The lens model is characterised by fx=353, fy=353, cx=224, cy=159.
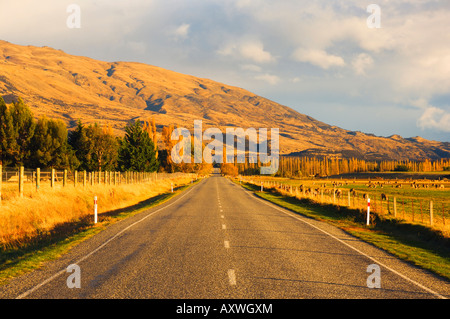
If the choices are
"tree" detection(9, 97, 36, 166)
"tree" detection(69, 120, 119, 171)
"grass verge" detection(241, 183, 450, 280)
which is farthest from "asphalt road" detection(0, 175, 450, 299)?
"tree" detection(69, 120, 119, 171)

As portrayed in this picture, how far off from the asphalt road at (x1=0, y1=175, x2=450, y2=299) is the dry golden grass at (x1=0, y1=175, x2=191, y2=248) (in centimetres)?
386

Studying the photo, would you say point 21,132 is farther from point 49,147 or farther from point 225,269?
point 225,269

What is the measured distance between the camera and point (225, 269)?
7.89m

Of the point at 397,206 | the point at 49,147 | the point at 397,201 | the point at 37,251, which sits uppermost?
the point at 49,147

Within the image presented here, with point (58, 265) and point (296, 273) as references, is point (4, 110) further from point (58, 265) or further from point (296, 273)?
point (296, 273)

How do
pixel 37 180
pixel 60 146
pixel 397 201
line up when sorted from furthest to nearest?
pixel 60 146 < pixel 397 201 < pixel 37 180

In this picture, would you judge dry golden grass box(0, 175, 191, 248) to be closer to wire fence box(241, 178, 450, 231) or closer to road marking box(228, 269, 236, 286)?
road marking box(228, 269, 236, 286)

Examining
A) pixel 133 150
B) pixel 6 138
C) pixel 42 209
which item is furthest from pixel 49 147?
pixel 42 209

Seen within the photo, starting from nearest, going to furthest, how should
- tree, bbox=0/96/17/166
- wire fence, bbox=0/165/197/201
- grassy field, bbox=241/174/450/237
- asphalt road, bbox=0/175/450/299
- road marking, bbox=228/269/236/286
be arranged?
asphalt road, bbox=0/175/450/299
road marking, bbox=228/269/236/286
grassy field, bbox=241/174/450/237
wire fence, bbox=0/165/197/201
tree, bbox=0/96/17/166

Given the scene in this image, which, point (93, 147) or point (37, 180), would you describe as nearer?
point (37, 180)

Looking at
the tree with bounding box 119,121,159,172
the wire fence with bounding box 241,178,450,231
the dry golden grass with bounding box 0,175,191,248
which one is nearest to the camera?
the dry golden grass with bounding box 0,175,191,248

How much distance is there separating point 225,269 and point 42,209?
13.3 m

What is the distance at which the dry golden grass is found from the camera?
1427 centimetres

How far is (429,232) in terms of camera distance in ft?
47.0
